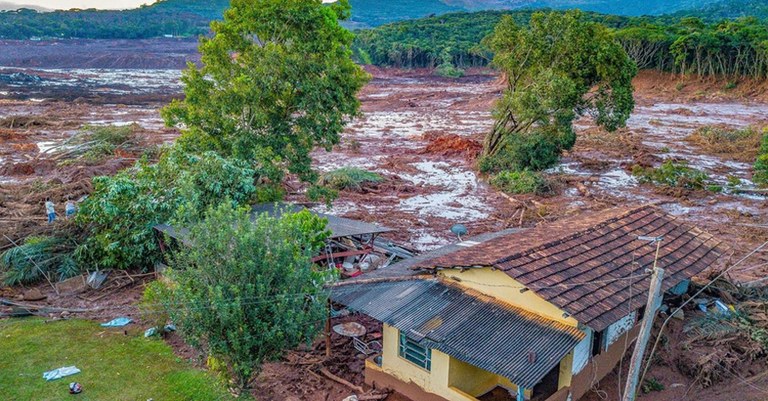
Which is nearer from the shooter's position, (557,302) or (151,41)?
(557,302)

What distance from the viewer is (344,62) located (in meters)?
19.5

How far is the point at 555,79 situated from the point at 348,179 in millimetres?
10976

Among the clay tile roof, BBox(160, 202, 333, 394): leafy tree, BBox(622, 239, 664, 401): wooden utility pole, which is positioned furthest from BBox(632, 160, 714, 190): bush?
BBox(160, 202, 333, 394): leafy tree

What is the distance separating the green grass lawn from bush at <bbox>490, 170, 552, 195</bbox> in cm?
1939

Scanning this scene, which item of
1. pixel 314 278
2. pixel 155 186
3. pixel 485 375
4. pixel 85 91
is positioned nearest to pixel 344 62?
pixel 155 186

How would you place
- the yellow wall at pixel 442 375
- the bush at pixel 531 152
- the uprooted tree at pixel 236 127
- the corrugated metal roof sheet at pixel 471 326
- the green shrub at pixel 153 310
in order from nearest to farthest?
the corrugated metal roof sheet at pixel 471 326 → the yellow wall at pixel 442 375 → the green shrub at pixel 153 310 → the uprooted tree at pixel 236 127 → the bush at pixel 531 152

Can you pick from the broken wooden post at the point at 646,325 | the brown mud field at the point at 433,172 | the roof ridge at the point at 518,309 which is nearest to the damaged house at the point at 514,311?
the roof ridge at the point at 518,309

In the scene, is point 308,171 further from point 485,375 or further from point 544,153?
point 544,153

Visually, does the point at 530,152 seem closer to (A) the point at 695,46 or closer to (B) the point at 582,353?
(B) the point at 582,353

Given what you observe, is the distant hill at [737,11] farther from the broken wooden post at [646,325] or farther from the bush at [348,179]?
the broken wooden post at [646,325]

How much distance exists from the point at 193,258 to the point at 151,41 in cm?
13492

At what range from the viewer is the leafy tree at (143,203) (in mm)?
17625

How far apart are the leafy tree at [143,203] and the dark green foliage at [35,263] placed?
1.66 feet

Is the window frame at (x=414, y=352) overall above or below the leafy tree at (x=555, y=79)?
below
